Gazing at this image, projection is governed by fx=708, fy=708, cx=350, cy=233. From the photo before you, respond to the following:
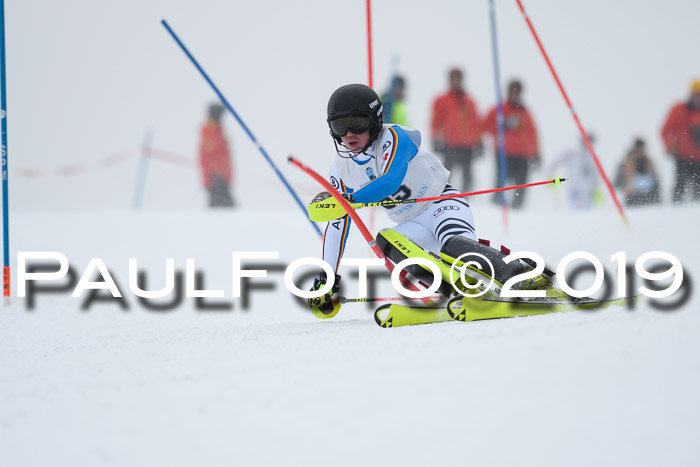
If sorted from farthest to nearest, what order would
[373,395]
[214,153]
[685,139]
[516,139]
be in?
1. [214,153]
2. [516,139]
3. [685,139]
4. [373,395]

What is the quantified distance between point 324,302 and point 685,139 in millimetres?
6444

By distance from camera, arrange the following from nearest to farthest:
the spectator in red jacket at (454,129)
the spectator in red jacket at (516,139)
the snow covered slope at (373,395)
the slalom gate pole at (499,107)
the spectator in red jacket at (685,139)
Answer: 1. the snow covered slope at (373,395)
2. the slalom gate pole at (499,107)
3. the spectator in red jacket at (685,139)
4. the spectator in red jacket at (454,129)
5. the spectator in red jacket at (516,139)

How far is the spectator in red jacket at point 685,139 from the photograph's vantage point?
8672 millimetres

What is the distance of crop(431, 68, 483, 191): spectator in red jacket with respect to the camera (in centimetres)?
916

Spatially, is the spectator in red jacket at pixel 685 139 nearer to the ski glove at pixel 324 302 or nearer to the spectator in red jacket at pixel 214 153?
the ski glove at pixel 324 302

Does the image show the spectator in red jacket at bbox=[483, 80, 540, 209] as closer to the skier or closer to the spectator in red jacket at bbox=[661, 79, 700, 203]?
the spectator in red jacket at bbox=[661, 79, 700, 203]

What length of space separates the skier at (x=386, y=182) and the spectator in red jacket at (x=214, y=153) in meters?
6.93

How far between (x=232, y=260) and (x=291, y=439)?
19.9ft

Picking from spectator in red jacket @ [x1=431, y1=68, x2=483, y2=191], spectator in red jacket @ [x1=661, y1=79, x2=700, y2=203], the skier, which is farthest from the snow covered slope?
spectator in red jacket @ [x1=661, y1=79, x2=700, y2=203]

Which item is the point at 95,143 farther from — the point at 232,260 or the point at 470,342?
the point at 470,342

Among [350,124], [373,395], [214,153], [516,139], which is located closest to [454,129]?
[516,139]

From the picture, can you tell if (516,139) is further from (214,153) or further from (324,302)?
(324,302)

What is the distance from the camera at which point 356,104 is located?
12.9 ft

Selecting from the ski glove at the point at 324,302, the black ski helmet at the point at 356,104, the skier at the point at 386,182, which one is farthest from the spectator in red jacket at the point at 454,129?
the black ski helmet at the point at 356,104
